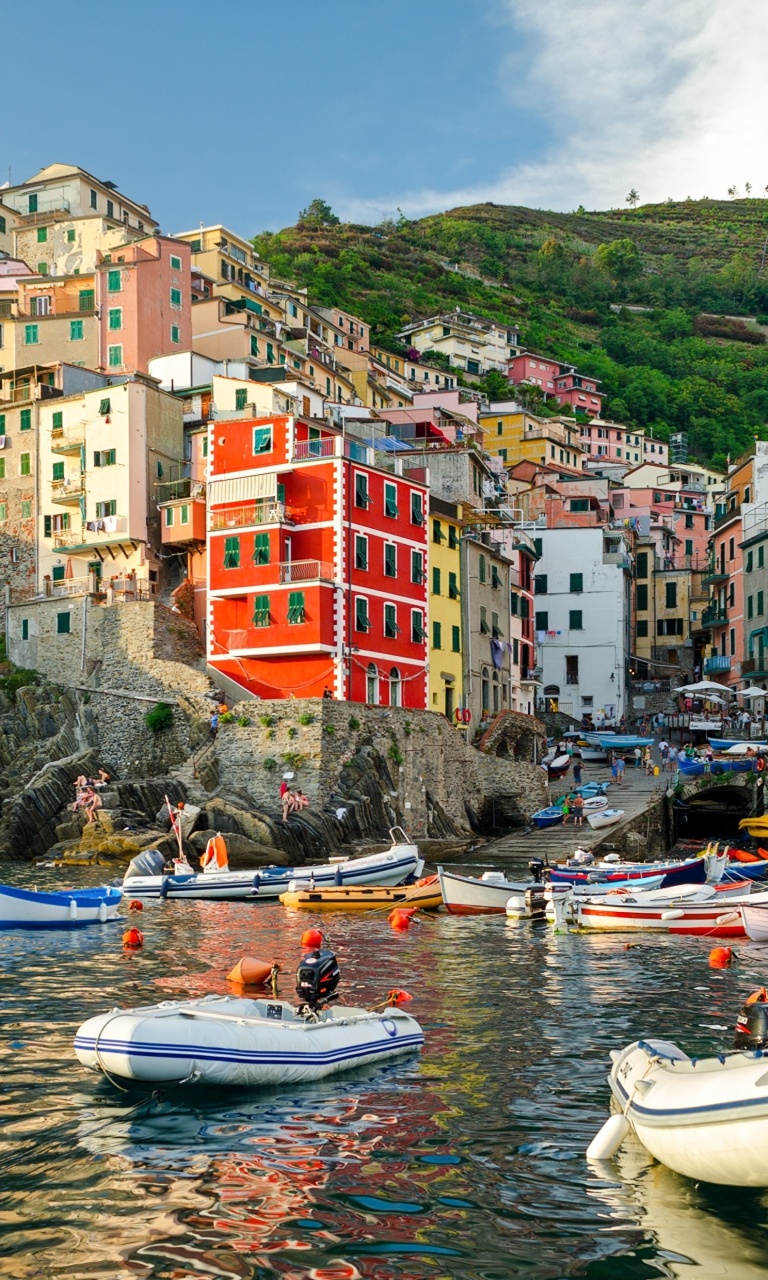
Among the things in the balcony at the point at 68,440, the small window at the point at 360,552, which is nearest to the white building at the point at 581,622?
the small window at the point at 360,552

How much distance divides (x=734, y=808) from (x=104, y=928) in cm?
4112

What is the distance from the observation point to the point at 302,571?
56.4 metres

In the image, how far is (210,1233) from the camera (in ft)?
38.0

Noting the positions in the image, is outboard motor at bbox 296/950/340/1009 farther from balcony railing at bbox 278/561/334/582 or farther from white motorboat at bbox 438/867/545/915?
balcony railing at bbox 278/561/334/582

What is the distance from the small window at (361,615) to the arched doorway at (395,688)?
125 inches

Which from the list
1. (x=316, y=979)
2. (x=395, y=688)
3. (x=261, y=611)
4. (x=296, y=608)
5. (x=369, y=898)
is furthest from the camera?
(x=395, y=688)

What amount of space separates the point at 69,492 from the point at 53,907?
127 ft

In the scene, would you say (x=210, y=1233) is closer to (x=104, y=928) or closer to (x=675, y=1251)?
(x=675, y=1251)

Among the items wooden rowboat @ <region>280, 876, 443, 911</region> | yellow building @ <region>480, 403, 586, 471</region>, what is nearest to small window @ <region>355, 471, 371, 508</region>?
wooden rowboat @ <region>280, 876, 443, 911</region>

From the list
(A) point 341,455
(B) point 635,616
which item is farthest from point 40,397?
(B) point 635,616

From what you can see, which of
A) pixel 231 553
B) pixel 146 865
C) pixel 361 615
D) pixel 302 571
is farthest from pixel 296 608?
pixel 146 865

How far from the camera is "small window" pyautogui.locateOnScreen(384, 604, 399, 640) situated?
59906 millimetres

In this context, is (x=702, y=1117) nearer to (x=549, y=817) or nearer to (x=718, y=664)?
(x=549, y=817)

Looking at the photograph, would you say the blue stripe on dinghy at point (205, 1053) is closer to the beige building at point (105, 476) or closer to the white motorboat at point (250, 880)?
the white motorboat at point (250, 880)
